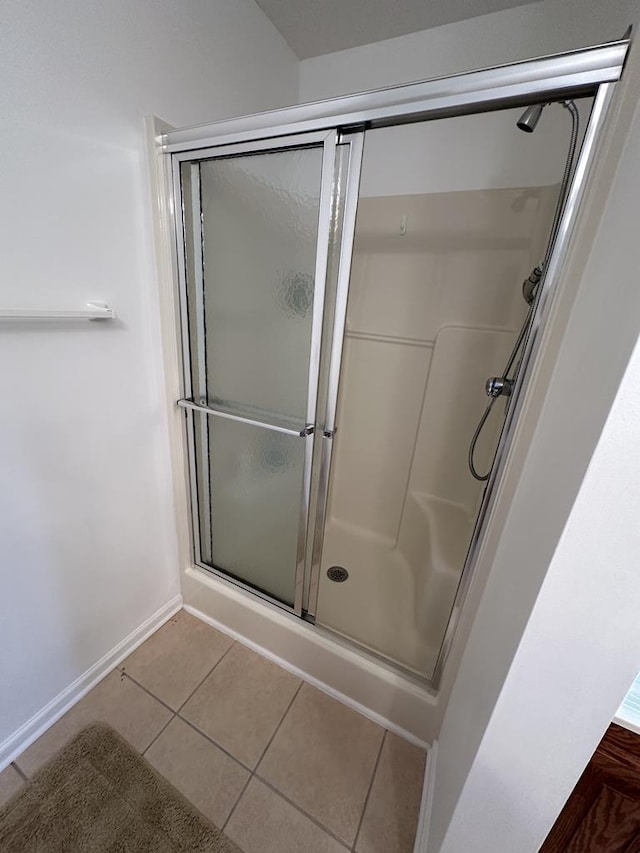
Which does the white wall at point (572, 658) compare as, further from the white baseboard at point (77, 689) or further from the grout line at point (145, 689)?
the white baseboard at point (77, 689)

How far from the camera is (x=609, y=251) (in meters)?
0.54

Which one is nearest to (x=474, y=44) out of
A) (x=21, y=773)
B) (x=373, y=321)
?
(x=373, y=321)

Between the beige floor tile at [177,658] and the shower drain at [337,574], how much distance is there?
1.80ft

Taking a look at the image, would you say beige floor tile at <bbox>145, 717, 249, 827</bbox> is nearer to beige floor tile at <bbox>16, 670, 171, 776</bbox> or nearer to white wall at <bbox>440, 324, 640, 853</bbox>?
beige floor tile at <bbox>16, 670, 171, 776</bbox>

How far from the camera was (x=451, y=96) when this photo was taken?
71cm

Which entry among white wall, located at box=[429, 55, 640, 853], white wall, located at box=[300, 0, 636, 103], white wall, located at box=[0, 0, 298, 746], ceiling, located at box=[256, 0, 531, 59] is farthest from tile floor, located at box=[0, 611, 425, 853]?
ceiling, located at box=[256, 0, 531, 59]

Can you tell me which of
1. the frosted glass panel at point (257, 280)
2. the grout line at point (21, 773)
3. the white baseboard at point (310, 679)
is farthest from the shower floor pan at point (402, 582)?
the grout line at point (21, 773)

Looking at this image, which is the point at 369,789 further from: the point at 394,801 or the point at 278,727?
the point at 278,727

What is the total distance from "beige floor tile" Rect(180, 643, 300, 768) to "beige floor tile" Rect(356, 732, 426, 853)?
38cm

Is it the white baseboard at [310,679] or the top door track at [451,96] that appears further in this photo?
the white baseboard at [310,679]

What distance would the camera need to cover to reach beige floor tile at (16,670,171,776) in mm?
1086

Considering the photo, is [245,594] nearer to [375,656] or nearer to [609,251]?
[375,656]

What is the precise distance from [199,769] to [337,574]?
2.87 ft

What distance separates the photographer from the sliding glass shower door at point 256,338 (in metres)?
1.00
